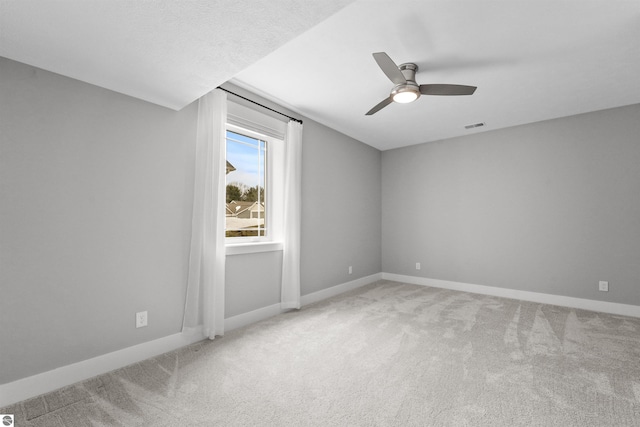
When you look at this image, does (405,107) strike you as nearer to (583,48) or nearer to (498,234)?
(583,48)

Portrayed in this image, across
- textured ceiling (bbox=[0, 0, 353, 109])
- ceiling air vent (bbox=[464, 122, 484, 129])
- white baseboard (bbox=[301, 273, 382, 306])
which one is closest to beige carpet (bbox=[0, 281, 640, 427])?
white baseboard (bbox=[301, 273, 382, 306])

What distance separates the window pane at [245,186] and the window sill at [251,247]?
23cm

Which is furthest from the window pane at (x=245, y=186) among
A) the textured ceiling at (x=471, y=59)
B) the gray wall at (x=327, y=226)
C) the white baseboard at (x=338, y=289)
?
the white baseboard at (x=338, y=289)

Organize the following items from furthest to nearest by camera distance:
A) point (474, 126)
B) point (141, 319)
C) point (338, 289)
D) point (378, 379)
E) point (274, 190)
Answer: point (338, 289) < point (474, 126) < point (274, 190) < point (141, 319) < point (378, 379)

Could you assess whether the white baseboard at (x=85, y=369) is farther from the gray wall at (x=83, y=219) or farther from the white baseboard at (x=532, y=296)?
the white baseboard at (x=532, y=296)

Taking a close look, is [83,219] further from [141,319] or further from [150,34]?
[150,34]

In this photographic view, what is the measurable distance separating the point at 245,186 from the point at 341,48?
1808 millimetres

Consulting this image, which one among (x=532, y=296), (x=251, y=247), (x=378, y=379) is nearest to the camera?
(x=378, y=379)

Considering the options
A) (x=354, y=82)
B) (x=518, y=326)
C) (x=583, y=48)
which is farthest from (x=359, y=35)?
(x=518, y=326)

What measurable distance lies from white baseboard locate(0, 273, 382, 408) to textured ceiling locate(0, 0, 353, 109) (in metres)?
2.02

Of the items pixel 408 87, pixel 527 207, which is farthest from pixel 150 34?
pixel 527 207

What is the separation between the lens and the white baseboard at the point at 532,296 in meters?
3.43

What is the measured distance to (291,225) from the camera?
137 inches

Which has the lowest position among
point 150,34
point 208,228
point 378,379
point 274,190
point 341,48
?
point 378,379
